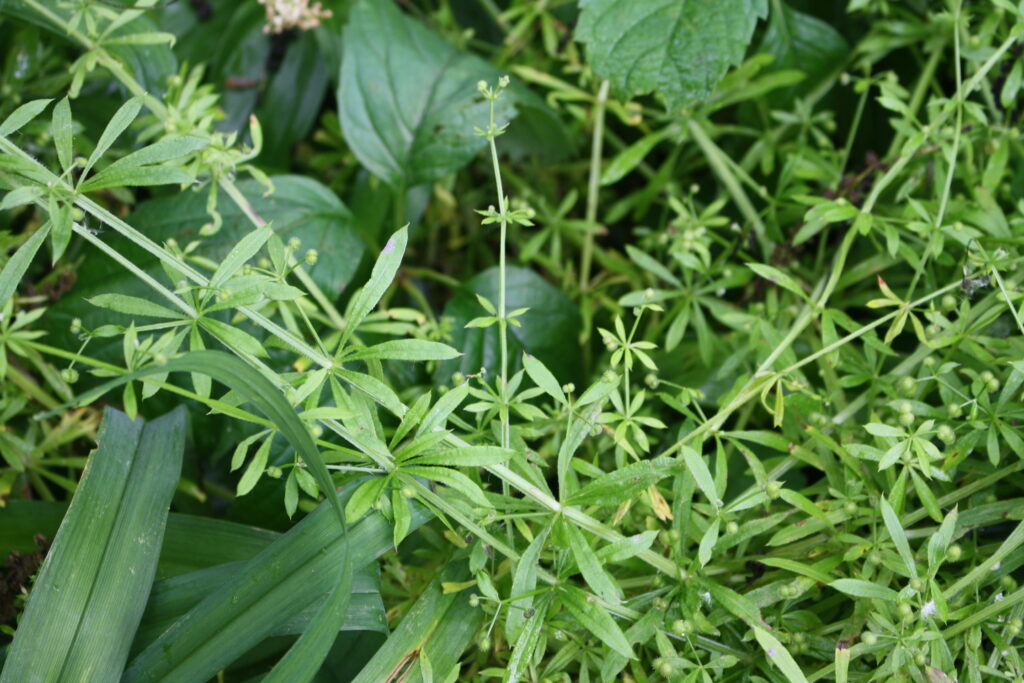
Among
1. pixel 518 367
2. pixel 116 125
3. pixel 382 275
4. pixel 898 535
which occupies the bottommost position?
pixel 518 367

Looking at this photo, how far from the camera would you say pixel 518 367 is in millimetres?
1053

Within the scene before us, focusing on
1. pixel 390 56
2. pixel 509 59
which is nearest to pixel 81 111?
pixel 390 56

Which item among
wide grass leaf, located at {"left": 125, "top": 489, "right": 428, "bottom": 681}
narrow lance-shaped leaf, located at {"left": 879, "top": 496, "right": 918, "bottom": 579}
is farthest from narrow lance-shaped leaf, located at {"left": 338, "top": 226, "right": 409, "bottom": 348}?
narrow lance-shaped leaf, located at {"left": 879, "top": 496, "right": 918, "bottom": 579}

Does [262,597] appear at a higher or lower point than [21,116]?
lower

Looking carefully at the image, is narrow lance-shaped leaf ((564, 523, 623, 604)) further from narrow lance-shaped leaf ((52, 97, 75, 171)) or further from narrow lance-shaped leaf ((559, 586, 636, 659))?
narrow lance-shaped leaf ((52, 97, 75, 171))

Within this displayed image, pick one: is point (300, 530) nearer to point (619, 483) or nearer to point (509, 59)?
point (619, 483)

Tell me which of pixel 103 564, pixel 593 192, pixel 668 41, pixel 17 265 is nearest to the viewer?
pixel 17 265

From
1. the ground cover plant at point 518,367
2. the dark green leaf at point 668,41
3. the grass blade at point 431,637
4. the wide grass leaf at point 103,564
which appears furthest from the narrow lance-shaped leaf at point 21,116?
the dark green leaf at point 668,41

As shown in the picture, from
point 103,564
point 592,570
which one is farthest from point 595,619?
point 103,564

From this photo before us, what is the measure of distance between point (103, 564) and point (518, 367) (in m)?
0.52

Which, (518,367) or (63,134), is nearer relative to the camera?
(63,134)

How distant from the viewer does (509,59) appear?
128cm

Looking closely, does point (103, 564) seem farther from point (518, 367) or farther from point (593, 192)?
point (593, 192)

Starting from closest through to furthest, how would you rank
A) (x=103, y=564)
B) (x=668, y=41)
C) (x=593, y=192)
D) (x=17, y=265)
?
(x=17, y=265) → (x=103, y=564) → (x=668, y=41) → (x=593, y=192)
